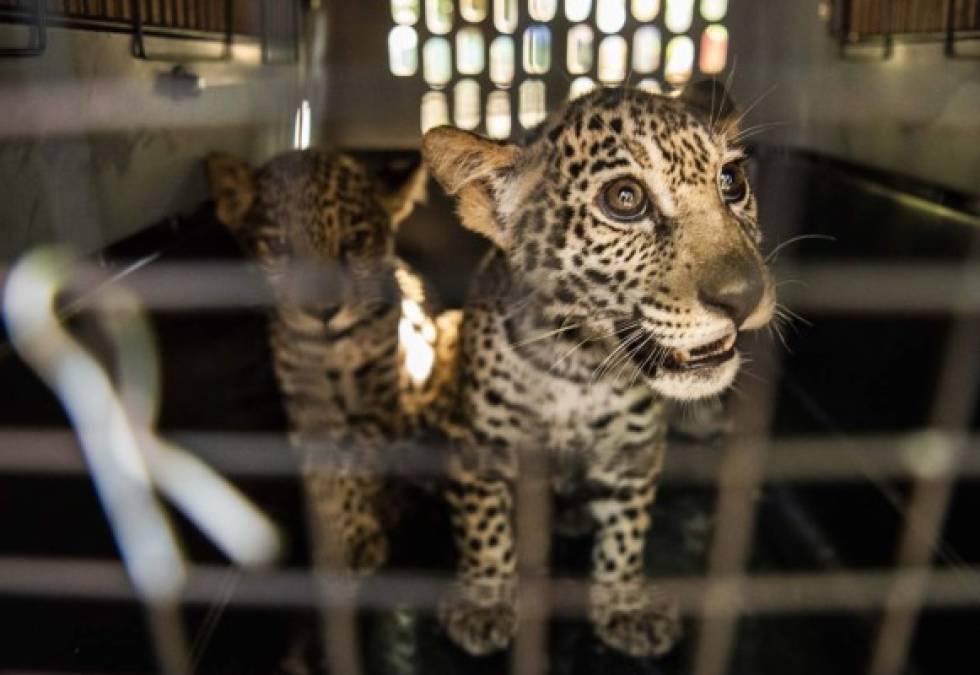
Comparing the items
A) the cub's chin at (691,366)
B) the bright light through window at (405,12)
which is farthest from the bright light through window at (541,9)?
the cub's chin at (691,366)

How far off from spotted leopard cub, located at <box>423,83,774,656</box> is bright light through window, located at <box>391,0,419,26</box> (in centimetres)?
49

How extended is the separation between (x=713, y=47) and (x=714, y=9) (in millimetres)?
98

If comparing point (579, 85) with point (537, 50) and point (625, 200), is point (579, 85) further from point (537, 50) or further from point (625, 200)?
point (625, 200)

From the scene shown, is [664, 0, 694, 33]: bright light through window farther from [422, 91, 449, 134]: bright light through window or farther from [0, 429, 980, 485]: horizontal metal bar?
[0, 429, 980, 485]: horizontal metal bar

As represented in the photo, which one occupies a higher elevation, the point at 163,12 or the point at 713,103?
the point at 163,12

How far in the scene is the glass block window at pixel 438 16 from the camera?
1.73m

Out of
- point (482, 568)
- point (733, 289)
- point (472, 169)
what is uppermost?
point (472, 169)

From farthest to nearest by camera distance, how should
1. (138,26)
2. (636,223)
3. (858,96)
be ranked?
(858,96)
(138,26)
(636,223)

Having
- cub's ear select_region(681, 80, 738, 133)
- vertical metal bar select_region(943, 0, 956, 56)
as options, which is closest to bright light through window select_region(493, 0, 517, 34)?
cub's ear select_region(681, 80, 738, 133)

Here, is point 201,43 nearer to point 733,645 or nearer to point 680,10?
point 680,10

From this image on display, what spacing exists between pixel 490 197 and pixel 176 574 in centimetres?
76

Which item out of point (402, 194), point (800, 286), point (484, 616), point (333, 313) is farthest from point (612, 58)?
point (484, 616)

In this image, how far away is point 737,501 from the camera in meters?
2.06

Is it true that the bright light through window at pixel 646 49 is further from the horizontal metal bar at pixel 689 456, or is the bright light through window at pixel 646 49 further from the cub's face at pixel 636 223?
the horizontal metal bar at pixel 689 456
